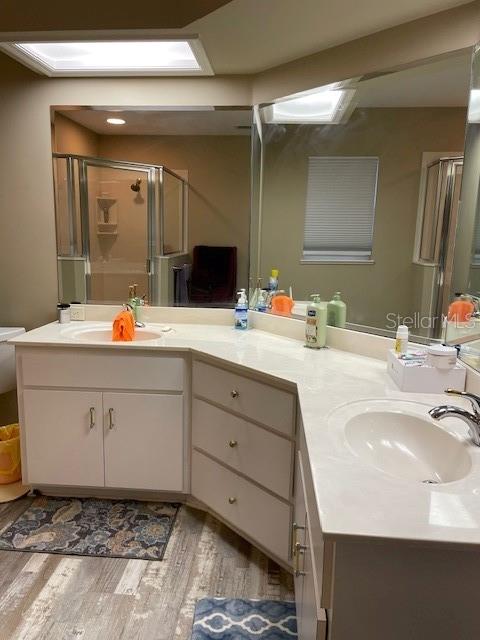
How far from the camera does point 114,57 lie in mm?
2143

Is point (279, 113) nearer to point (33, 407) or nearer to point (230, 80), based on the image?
point (230, 80)

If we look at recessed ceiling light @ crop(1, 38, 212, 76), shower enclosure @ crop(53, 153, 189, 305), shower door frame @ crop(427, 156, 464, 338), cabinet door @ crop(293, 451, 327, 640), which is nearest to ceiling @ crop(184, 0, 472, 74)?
recessed ceiling light @ crop(1, 38, 212, 76)

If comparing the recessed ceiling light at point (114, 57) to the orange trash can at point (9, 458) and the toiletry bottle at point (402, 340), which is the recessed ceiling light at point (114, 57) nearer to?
the toiletry bottle at point (402, 340)

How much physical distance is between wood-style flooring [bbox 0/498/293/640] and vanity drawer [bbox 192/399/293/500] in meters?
0.39

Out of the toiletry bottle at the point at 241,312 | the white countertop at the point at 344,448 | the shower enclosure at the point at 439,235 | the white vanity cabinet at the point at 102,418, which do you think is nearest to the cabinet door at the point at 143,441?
the white vanity cabinet at the point at 102,418

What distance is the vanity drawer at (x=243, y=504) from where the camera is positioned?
1761 mm

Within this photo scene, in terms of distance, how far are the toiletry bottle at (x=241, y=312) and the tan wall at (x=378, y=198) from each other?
22 centimetres

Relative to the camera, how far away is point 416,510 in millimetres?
824

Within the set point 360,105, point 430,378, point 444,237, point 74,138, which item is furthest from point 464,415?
point 74,138

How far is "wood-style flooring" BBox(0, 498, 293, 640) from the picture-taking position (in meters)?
1.57

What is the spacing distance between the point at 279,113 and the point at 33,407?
195 centimetres

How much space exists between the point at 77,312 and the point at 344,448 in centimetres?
198

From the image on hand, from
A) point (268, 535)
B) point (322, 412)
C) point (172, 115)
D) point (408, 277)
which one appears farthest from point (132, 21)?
point (268, 535)

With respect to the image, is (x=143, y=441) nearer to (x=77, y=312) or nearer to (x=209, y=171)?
(x=77, y=312)
